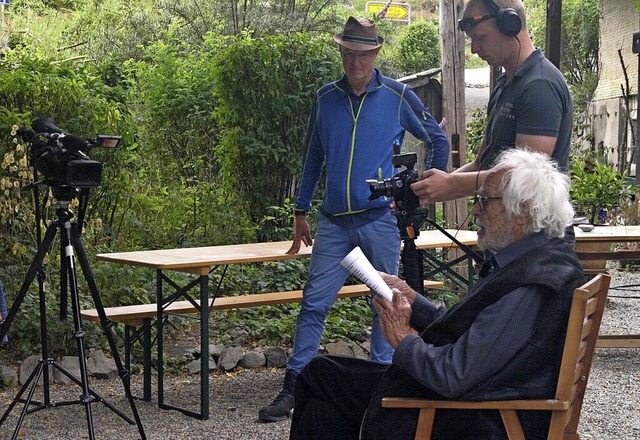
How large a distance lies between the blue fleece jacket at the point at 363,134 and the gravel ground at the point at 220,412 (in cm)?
134

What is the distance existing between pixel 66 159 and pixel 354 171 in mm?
1630

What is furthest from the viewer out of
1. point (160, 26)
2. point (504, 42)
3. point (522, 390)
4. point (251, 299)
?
point (160, 26)

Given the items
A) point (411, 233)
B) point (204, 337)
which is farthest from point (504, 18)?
point (204, 337)

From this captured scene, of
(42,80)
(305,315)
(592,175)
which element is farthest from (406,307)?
(592,175)

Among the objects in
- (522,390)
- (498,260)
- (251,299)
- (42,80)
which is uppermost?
(42,80)

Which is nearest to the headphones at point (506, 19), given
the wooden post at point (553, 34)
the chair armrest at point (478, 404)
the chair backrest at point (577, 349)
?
the chair backrest at point (577, 349)

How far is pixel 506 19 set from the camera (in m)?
4.29

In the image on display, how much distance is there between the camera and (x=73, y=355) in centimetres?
718

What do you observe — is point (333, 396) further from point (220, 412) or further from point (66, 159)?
point (220, 412)

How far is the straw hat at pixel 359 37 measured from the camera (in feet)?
18.8

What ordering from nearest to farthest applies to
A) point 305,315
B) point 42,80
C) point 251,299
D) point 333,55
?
point 305,315, point 251,299, point 42,80, point 333,55

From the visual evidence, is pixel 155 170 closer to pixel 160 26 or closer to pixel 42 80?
pixel 42 80

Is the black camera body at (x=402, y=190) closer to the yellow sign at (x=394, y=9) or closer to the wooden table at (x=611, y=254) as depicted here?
the wooden table at (x=611, y=254)

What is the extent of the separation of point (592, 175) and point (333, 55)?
14.1 feet
